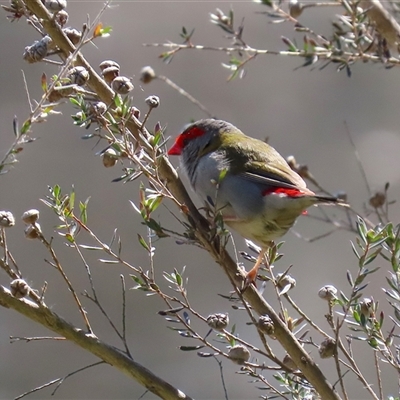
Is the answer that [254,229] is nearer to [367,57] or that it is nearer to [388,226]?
[367,57]

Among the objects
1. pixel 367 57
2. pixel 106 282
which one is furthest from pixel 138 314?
pixel 367 57

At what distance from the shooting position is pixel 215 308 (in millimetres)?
4934

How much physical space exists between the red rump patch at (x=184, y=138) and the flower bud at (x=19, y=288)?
1777 millimetres

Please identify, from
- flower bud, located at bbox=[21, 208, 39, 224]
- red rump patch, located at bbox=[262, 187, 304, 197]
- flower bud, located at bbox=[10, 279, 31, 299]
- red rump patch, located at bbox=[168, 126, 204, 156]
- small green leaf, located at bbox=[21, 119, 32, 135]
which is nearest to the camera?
small green leaf, located at bbox=[21, 119, 32, 135]

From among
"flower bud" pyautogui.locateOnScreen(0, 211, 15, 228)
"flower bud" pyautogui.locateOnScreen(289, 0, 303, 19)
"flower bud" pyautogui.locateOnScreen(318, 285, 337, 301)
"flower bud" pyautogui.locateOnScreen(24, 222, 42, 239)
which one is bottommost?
"flower bud" pyautogui.locateOnScreen(318, 285, 337, 301)

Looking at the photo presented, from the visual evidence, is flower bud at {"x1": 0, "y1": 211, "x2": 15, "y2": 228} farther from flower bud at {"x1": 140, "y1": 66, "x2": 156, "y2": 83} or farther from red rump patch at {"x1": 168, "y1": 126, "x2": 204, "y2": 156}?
red rump patch at {"x1": 168, "y1": 126, "x2": 204, "y2": 156}

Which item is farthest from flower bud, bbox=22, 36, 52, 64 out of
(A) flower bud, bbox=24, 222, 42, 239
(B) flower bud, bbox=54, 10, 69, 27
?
(A) flower bud, bbox=24, 222, 42, 239

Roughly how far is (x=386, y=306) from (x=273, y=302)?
0.79 metres

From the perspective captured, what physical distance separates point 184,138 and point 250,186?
1.78ft

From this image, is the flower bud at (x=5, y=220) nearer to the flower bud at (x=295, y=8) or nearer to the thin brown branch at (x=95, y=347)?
the thin brown branch at (x=95, y=347)

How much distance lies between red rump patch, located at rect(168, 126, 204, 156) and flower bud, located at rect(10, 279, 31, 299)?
5.83ft

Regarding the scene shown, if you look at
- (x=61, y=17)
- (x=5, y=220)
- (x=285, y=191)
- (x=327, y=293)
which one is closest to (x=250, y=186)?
(x=285, y=191)

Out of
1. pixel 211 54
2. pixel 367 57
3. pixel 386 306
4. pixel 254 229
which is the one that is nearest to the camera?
pixel 367 57

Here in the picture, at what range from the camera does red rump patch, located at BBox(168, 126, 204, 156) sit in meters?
3.12
